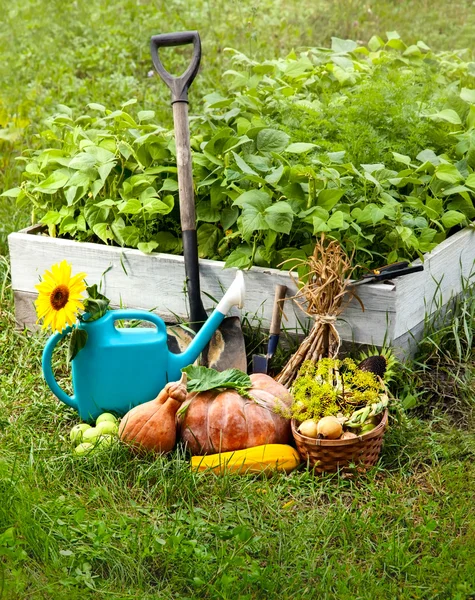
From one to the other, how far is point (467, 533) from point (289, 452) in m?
0.60

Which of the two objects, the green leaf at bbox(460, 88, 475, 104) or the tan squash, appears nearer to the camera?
the tan squash

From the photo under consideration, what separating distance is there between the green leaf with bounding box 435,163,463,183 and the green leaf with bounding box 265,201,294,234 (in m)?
0.62

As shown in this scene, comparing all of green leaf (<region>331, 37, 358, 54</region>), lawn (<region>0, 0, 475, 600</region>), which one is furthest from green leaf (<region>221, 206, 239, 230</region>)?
green leaf (<region>331, 37, 358, 54</region>)

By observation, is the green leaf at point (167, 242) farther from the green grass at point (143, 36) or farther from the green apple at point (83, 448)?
the green grass at point (143, 36)

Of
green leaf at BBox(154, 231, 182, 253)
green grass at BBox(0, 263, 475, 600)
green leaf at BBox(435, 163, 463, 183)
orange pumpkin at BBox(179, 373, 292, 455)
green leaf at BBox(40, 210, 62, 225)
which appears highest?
green leaf at BBox(435, 163, 463, 183)

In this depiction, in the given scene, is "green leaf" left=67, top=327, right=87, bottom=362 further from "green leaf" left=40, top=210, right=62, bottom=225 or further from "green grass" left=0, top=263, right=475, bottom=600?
"green leaf" left=40, top=210, right=62, bottom=225

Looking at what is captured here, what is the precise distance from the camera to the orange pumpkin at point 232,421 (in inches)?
113

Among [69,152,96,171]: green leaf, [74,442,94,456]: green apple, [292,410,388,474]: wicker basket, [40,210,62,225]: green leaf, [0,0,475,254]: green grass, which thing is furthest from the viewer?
[0,0,475,254]: green grass

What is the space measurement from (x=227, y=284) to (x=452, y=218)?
883 millimetres

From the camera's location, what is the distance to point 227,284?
343 centimetres

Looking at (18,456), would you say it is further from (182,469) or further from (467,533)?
(467,533)

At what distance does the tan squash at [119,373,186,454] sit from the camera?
2.83 metres

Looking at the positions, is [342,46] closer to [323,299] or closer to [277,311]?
[277,311]

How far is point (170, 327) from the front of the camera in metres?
3.48
